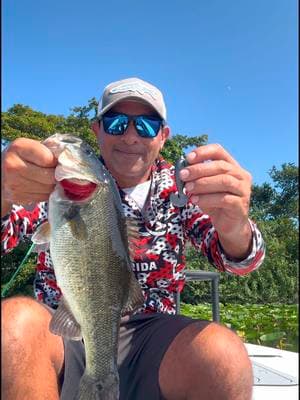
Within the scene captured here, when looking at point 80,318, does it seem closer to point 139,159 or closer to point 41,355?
point 41,355

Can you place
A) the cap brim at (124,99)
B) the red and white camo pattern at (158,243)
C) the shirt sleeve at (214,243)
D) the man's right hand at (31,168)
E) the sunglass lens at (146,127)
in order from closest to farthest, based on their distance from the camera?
the man's right hand at (31,168), the shirt sleeve at (214,243), the red and white camo pattern at (158,243), the sunglass lens at (146,127), the cap brim at (124,99)

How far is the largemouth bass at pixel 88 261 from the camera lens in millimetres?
1786

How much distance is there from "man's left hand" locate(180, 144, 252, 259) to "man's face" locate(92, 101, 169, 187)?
2.76 ft

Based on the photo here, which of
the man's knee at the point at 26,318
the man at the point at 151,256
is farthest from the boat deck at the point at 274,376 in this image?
the man's knee at the point at 26,318

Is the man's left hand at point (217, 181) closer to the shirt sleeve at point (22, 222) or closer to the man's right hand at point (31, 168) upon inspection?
the man's right hand at point (31, 168)

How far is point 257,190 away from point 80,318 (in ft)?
17.1

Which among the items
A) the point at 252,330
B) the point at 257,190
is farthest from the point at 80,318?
the point at 252,330

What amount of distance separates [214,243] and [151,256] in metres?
0.33

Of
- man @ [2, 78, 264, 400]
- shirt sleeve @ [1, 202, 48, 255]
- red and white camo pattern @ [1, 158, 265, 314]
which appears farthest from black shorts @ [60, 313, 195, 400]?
shirt sleeve @ [1, 202, 48, 255]

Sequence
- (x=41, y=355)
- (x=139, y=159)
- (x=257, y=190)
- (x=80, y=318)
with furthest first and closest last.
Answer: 1. (x=257, y=190)
2. (x=139, y=159)
3. (x=41, y=355)
4. (x=80, y=318)

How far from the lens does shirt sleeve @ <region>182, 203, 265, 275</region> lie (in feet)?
7.09

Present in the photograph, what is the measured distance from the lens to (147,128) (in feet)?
8.63

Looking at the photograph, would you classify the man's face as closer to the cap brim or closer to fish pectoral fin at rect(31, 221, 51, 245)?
the cap brim

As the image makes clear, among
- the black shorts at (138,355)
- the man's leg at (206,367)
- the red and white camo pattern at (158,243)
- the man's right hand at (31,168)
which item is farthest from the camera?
the red and white camo pattern at (158,243)
